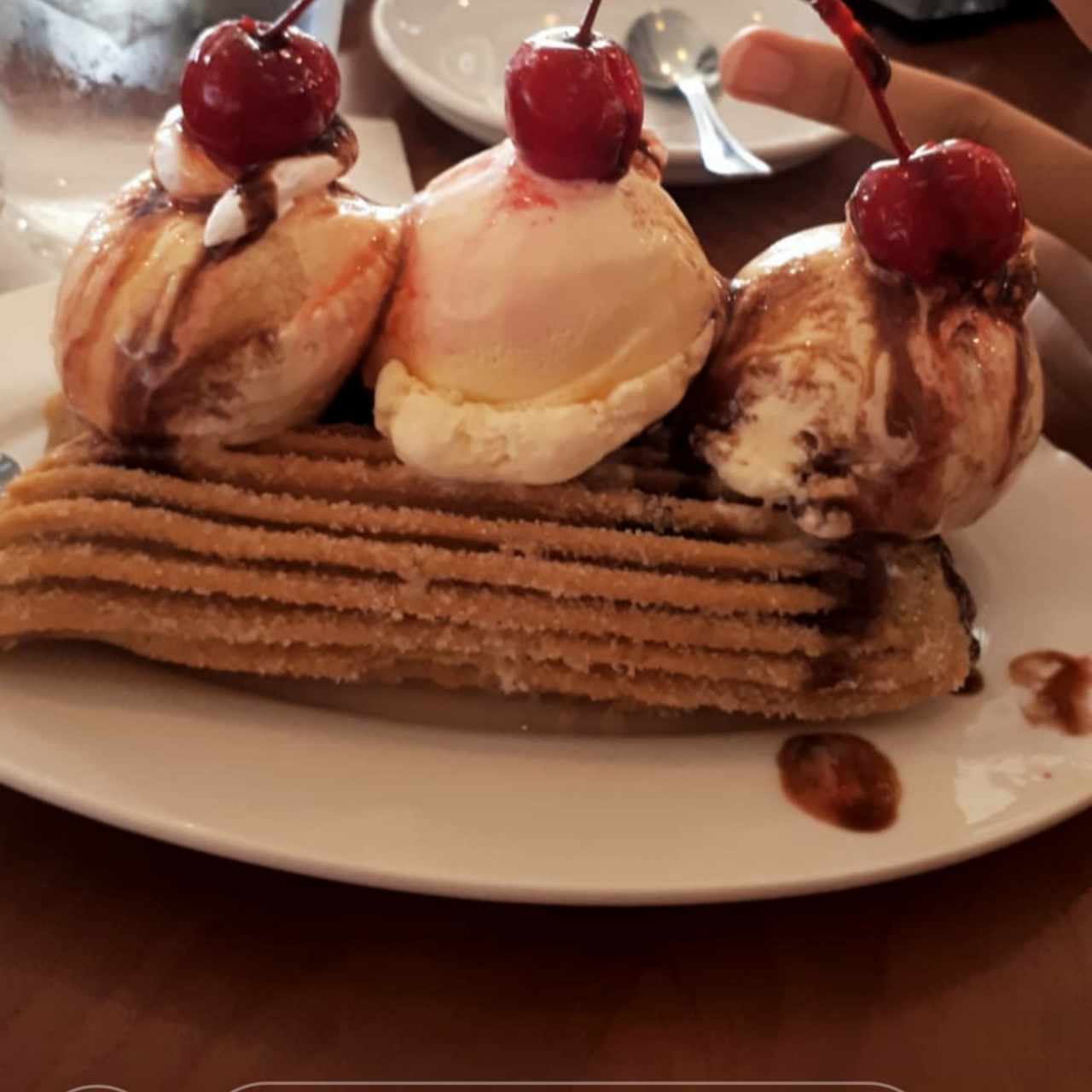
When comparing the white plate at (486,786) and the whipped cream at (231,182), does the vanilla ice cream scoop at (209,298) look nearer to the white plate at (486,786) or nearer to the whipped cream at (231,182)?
the whipped cream at (231,182)

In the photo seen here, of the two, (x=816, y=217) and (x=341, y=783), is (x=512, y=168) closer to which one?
(x=341, y=783)

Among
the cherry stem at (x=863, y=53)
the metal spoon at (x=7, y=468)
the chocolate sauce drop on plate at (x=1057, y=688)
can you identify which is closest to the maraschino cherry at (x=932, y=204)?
the cherry stem at (x=863, y=53)

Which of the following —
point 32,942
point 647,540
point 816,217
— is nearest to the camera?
point 32,942

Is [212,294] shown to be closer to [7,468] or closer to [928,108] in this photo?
[7,468]

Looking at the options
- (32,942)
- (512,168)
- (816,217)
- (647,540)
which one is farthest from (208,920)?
(816,217)

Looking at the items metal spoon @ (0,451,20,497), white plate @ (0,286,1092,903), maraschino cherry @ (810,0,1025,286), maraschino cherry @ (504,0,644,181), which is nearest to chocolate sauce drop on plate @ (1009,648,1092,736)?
white plate @ (0,286,1092,903)

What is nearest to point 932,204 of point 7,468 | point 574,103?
point 574,103

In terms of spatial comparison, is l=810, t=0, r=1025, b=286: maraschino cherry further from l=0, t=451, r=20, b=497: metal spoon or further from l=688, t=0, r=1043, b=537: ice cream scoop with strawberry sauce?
l=0, t=451, r=20, b=497: metal spoon
